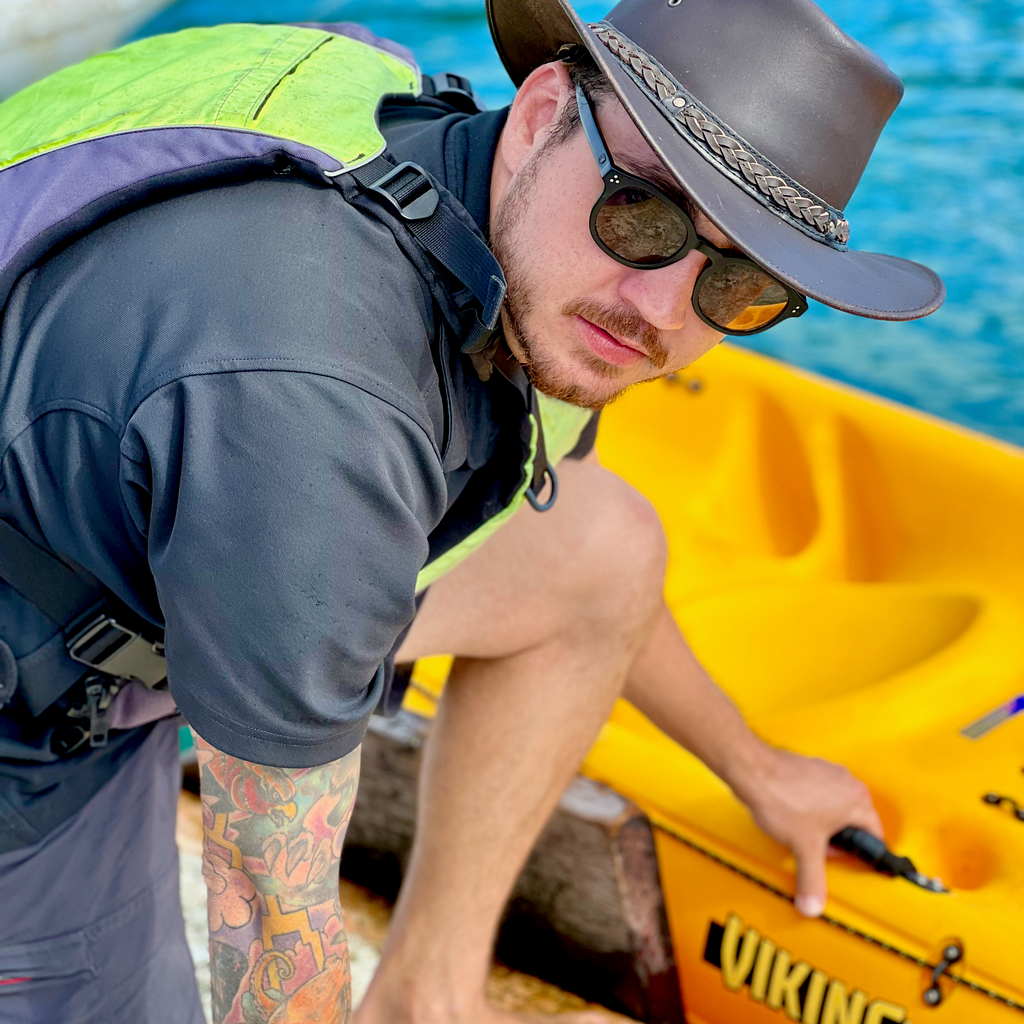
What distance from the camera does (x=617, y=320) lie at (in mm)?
1052

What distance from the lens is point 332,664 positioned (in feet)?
2.88

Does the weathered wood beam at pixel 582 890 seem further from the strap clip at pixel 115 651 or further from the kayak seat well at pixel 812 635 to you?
the strap clip at pixel 115 651

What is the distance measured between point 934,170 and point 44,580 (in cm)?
283

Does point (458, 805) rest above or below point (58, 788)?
below

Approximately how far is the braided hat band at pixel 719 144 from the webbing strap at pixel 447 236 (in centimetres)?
18

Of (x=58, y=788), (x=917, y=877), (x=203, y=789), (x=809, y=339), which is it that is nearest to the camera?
(x=203, y=789)

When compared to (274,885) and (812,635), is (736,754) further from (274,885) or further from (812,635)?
(274,885)

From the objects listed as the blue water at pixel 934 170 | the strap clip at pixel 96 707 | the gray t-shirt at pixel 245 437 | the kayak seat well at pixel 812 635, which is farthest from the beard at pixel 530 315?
the blue water at pixel 934 170

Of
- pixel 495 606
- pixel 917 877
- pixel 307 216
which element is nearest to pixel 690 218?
pixel 307 216

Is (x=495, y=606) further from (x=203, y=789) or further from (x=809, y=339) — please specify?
(x=809, y=339)

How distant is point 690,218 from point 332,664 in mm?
460

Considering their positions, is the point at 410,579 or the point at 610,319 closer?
the point at 410,579

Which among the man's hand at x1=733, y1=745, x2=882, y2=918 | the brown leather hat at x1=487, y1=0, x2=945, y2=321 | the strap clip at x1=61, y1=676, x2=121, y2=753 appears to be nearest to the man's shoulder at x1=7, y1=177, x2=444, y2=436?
the brown leather hat at x1=487, y1=0, x2=945, y2=321

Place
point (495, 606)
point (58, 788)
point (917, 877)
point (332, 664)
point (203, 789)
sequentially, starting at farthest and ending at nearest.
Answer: point (917, 877), point (495, 606), point (58, 788), point (203, 789), point (332, 664)
